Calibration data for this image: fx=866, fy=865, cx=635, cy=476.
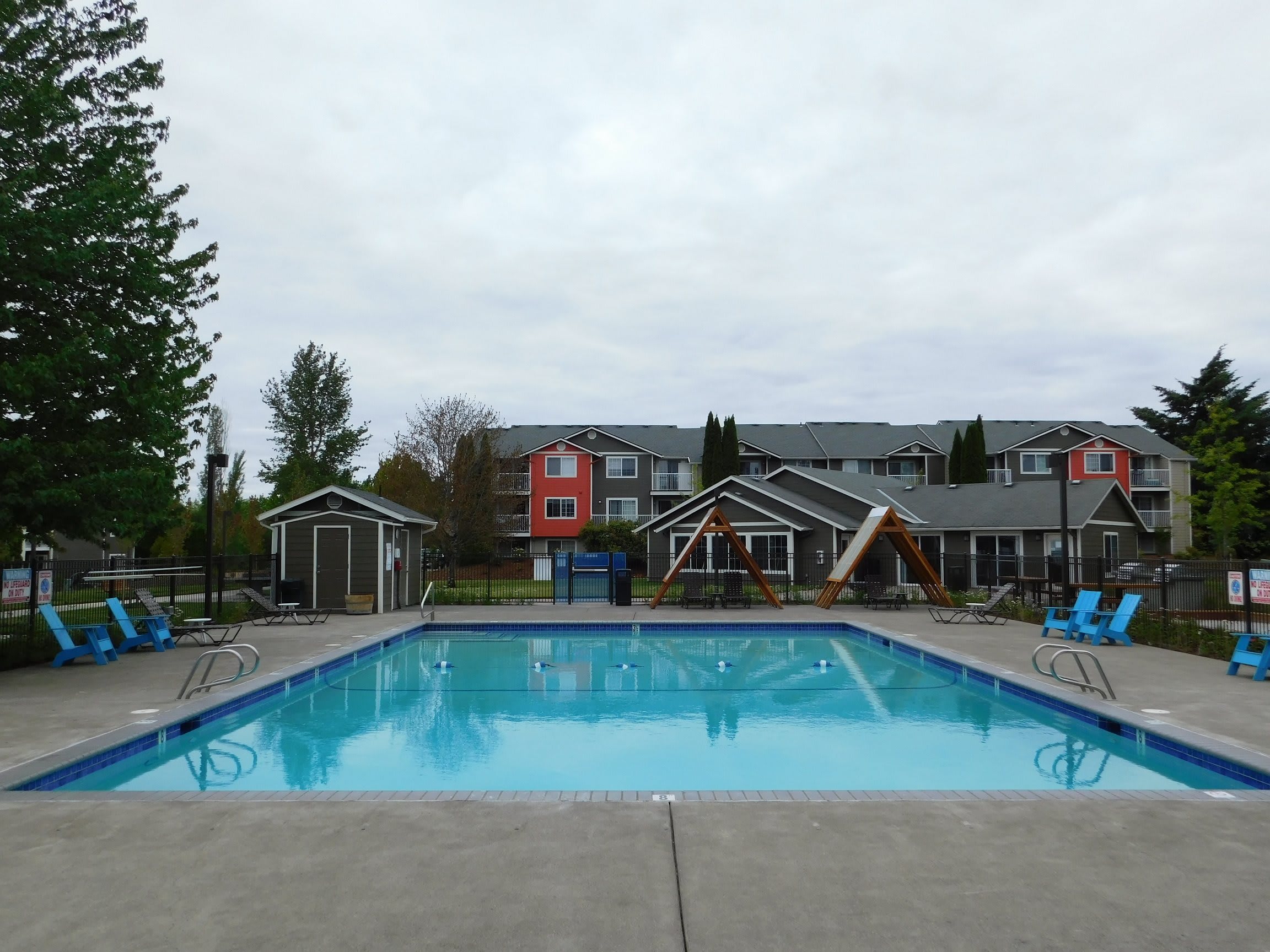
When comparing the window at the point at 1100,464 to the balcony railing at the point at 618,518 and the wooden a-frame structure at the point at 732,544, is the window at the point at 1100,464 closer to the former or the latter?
the balcony railing at the point at 618,518

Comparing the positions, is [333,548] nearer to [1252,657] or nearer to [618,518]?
[1252,657]

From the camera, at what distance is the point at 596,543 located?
44.2 metres

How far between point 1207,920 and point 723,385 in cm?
5045

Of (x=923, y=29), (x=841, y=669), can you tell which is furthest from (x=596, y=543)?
(x=923, y=29)

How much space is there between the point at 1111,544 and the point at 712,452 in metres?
20.6

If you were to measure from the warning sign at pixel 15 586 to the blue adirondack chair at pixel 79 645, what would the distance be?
372 mm

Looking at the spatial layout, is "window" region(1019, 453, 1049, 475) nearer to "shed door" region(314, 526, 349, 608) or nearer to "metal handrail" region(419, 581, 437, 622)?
"metal handrail" region(419, 581, 437, 622)

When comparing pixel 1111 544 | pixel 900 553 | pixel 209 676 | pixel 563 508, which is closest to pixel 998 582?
pixel 1111 544

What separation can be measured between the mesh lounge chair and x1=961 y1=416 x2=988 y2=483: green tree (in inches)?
1575

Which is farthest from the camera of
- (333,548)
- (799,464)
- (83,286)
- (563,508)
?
(799,464)

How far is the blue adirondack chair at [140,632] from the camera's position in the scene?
13720mm

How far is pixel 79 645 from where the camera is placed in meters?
13.6

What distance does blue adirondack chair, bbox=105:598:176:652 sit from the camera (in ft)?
45.0

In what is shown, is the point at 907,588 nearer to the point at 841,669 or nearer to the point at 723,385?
the point at 841,669
